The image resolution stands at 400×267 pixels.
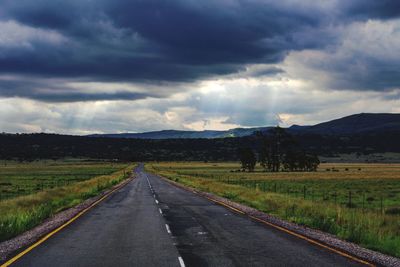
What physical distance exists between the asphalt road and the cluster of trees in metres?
118

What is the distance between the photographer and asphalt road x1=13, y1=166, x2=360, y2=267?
12.0 meters

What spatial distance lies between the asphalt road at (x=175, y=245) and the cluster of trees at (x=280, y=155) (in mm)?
117651

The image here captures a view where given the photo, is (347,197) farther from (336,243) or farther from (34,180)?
(34,180)

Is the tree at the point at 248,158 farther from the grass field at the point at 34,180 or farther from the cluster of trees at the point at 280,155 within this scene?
the grass field at the point at 34,180

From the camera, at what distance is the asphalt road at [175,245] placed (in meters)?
12.0

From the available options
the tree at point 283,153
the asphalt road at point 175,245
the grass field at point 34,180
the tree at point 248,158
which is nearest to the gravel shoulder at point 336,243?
the asphalt road at point 175,245

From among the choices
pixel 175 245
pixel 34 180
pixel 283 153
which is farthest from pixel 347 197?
pixel 283 153

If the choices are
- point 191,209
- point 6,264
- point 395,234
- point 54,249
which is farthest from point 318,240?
point 191,209

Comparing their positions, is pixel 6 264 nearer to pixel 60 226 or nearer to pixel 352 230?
pixel 60 226

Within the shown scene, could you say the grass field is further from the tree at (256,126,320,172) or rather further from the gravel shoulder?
the tree at (256,126,320,172)

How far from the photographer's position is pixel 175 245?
579 inches

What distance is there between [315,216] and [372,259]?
9510 mm

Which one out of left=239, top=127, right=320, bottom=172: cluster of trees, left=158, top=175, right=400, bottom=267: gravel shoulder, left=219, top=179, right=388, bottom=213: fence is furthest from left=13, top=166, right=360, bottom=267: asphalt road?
left=239, top=127, right=320, bottom=172: cluster of trees

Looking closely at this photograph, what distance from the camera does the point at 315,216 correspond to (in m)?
22.0
